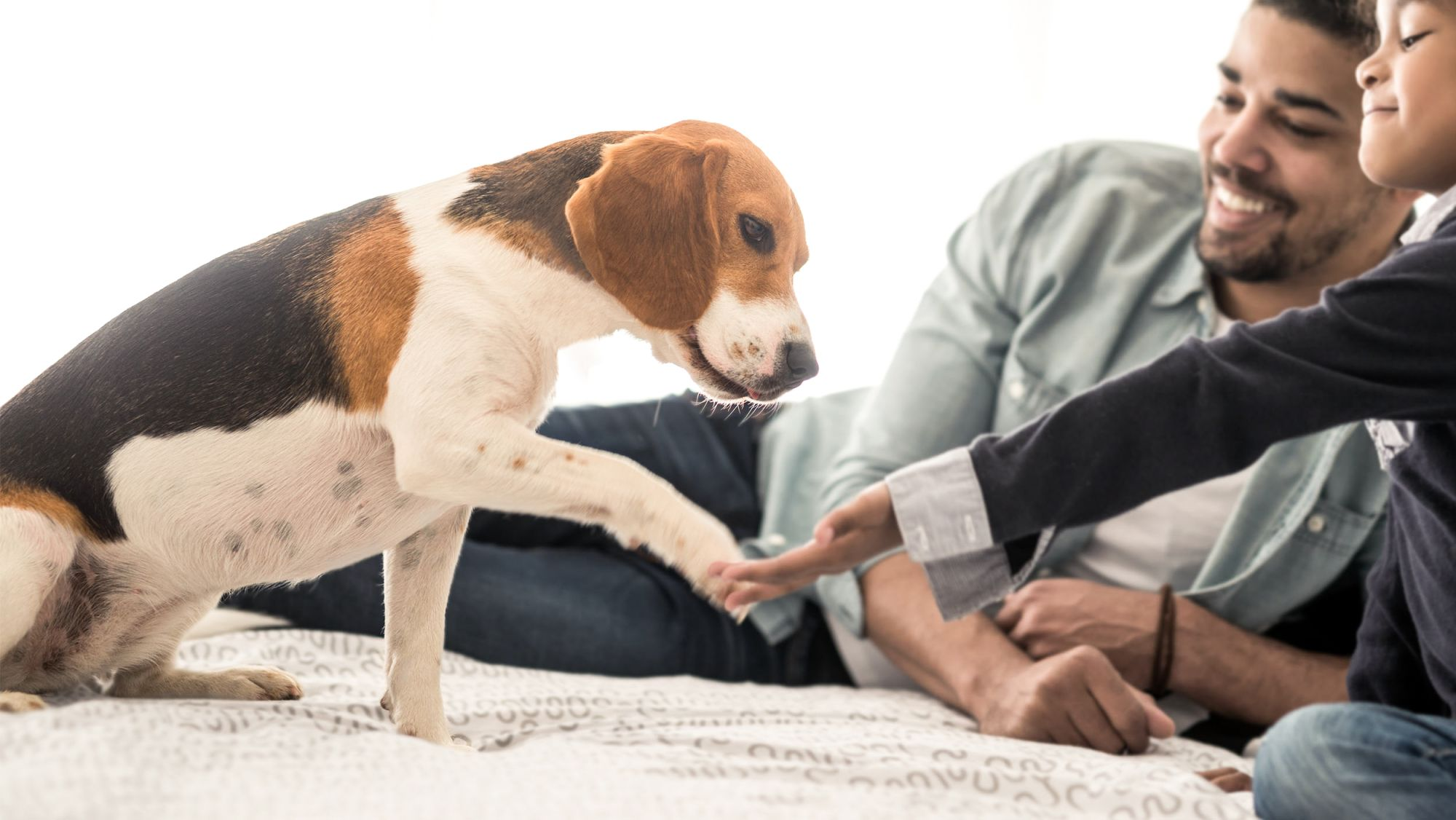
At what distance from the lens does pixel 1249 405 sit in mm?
1126

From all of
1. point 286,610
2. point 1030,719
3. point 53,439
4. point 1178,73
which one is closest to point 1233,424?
point 1030,719

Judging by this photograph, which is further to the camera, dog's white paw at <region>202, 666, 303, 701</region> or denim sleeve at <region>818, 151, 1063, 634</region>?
denim sleeve at <region>818, 151, 1063, 634</region>

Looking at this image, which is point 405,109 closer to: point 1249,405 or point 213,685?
point 213,685

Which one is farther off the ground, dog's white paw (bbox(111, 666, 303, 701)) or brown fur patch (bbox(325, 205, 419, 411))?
brown fur patch (bbox(325, 205, 419, 411))

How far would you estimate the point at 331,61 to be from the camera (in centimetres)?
151

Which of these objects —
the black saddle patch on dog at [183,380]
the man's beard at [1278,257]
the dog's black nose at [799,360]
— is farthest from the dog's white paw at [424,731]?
the man's beard at [1278,257]

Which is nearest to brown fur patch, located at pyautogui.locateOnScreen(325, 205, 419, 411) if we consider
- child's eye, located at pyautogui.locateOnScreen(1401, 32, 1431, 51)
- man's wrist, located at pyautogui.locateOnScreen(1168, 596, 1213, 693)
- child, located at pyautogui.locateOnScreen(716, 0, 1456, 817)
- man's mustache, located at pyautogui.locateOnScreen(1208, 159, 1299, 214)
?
child, located at pyautogui.locateOnScreen(716, 0, 1456, 817)

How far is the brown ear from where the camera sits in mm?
903

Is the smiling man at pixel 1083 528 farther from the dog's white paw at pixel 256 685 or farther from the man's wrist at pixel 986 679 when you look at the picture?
the dog's white paw at pixel 256 685

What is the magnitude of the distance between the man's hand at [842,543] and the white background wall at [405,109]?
17 centimetres

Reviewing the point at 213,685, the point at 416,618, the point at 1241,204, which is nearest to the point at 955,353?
the point at 1241,204

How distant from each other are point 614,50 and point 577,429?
933 mm

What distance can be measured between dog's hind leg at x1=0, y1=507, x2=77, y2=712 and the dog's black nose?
63 cm

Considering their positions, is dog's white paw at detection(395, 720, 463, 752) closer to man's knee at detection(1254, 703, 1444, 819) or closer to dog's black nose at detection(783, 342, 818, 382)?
dog's black nose at detection(783, 342, 818, 382)
